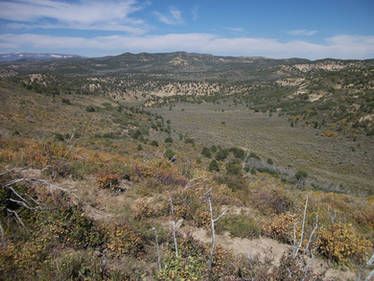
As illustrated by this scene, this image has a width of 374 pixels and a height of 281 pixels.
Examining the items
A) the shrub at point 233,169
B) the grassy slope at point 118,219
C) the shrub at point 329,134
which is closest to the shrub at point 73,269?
the grassy slope at point 118,219

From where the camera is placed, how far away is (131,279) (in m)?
2.63

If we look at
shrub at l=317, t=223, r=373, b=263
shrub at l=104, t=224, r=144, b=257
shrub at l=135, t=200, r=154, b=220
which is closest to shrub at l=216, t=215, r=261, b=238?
shrub at l=317, t=223, r=373, b=263

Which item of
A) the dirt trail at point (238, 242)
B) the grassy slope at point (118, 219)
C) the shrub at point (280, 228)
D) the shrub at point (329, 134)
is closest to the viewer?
the grassy slope at point (118, 219)

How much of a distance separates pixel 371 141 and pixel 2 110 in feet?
132

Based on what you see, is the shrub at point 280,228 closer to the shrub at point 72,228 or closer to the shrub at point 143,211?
the shrub at point 143,211

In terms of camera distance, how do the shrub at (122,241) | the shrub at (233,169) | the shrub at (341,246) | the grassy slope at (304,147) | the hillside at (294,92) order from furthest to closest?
the hillside at (294,92), the grassy slope at (304,147), the shrub at (233,169), the shrub at (341,246), the shrub at (122,241)

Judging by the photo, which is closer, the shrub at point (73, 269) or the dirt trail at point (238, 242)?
the shrub at point (73, 269)

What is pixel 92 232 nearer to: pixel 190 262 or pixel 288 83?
pixel 190 262

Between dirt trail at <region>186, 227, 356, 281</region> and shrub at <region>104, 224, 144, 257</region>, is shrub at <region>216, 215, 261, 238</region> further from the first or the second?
shrub at <region>104, 224, 144, 257</region>

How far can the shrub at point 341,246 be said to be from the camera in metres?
3.87

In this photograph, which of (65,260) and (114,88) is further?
(114,88)

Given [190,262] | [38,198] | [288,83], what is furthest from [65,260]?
[288,83]

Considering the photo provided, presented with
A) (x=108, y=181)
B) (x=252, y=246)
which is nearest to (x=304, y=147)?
(x=252, y=246)

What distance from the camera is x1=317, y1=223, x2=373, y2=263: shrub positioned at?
152 inches
